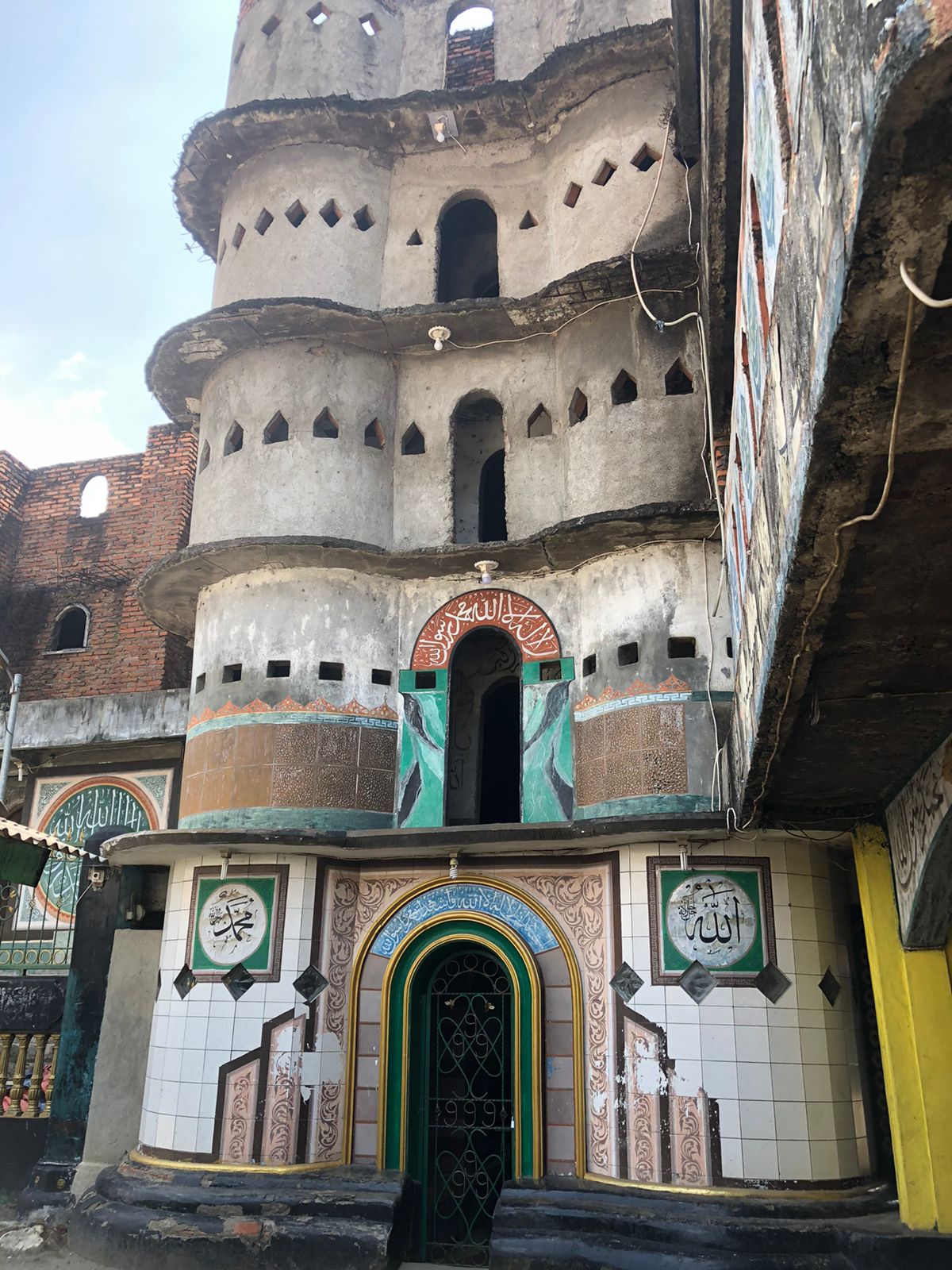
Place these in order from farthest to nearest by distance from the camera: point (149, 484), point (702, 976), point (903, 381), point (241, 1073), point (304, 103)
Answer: point (149, 484) < point (304, 103) < point (241, 1073) < point (702, 976) < point (903, 381)

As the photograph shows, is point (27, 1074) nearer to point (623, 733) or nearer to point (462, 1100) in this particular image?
point (462, 1100)

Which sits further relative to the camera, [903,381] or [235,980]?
[235,980]

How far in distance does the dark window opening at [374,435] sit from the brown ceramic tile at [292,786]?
3780 millimetres

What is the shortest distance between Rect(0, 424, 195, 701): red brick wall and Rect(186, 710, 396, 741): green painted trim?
4996mm

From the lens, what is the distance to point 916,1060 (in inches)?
294

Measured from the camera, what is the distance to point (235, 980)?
9.74m

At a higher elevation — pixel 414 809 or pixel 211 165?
pixel 211 165

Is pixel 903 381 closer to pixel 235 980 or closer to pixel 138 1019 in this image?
pixel 235 980

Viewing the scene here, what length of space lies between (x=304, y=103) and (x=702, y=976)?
10511mm

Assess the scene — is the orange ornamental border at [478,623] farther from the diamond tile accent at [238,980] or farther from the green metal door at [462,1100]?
the diamond tile accent at [238,980]

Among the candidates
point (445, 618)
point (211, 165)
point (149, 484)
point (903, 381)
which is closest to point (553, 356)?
point (445, 618)

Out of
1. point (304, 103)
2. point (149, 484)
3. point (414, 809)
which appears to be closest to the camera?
point (414, 809)

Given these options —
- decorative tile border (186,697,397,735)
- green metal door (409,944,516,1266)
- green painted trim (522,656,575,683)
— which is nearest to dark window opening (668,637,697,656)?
green painted trim (522,656,575,683)

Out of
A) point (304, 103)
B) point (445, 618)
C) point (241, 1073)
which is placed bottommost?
point (241, 1073)
